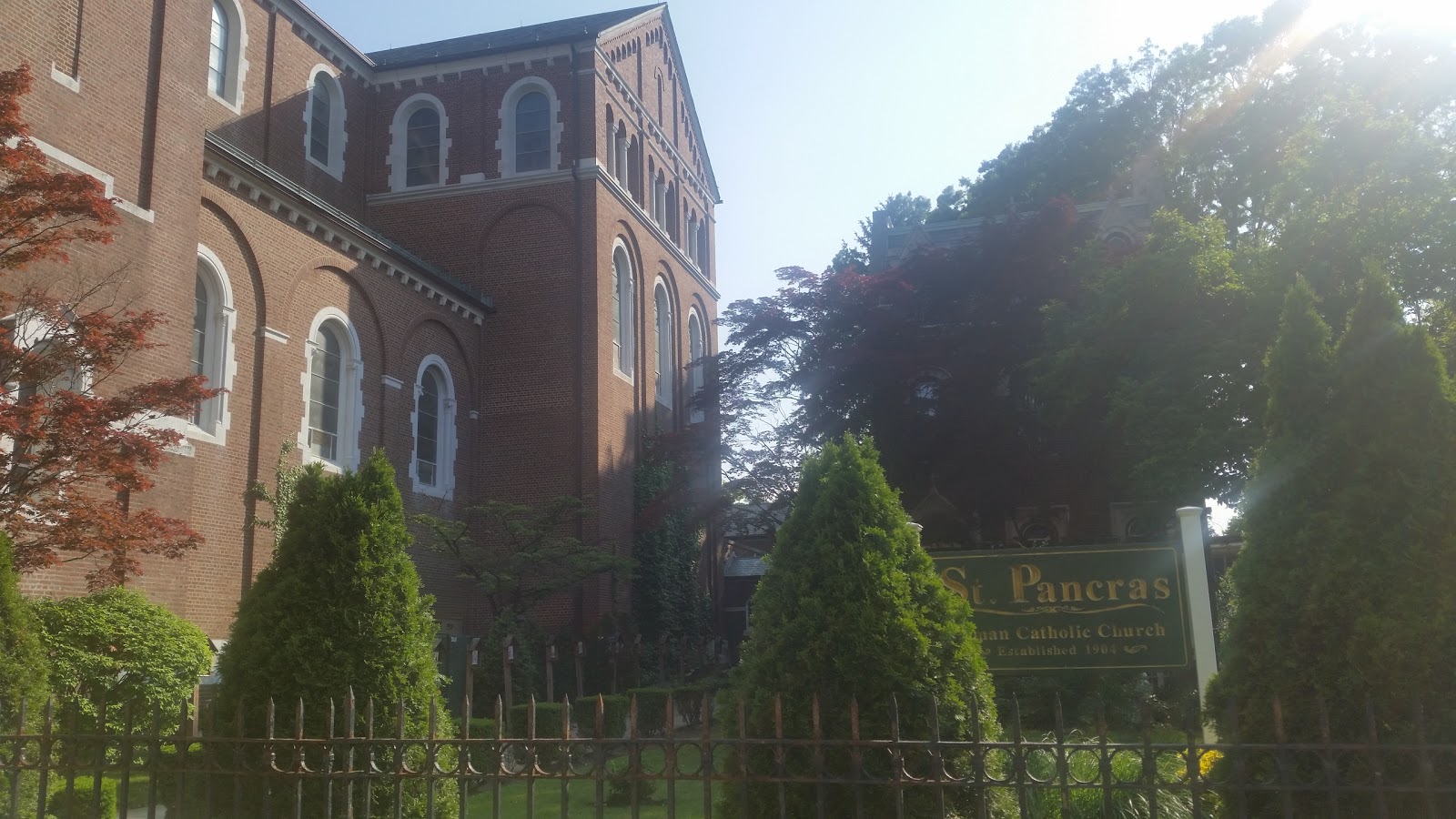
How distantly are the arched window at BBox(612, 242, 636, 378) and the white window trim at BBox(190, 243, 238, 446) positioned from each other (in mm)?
10871

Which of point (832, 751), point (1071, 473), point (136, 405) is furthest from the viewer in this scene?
point (1071, 473)

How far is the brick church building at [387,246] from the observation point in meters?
15.6

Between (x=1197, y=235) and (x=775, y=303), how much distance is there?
9.08m

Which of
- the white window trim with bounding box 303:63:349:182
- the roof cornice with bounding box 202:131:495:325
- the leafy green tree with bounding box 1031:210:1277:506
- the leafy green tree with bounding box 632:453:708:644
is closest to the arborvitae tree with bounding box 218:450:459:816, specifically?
the roof cornice with bounding box 202:131:495:325

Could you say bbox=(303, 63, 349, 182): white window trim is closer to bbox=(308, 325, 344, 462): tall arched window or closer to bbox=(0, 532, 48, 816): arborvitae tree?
bbox=(308, 325, 344, 462): tall arched window

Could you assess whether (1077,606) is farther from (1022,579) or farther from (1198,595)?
(1198,595)

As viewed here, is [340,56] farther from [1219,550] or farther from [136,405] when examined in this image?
[1219,550]

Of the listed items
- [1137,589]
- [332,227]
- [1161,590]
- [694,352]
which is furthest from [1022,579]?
[694,352]

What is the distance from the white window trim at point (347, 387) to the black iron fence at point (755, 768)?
1390cm

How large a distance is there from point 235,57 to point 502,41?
752 centimetres

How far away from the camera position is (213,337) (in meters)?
18.5

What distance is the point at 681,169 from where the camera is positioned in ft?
115

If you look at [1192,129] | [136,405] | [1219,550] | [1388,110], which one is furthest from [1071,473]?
[136,405]

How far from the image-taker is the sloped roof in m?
27.5
